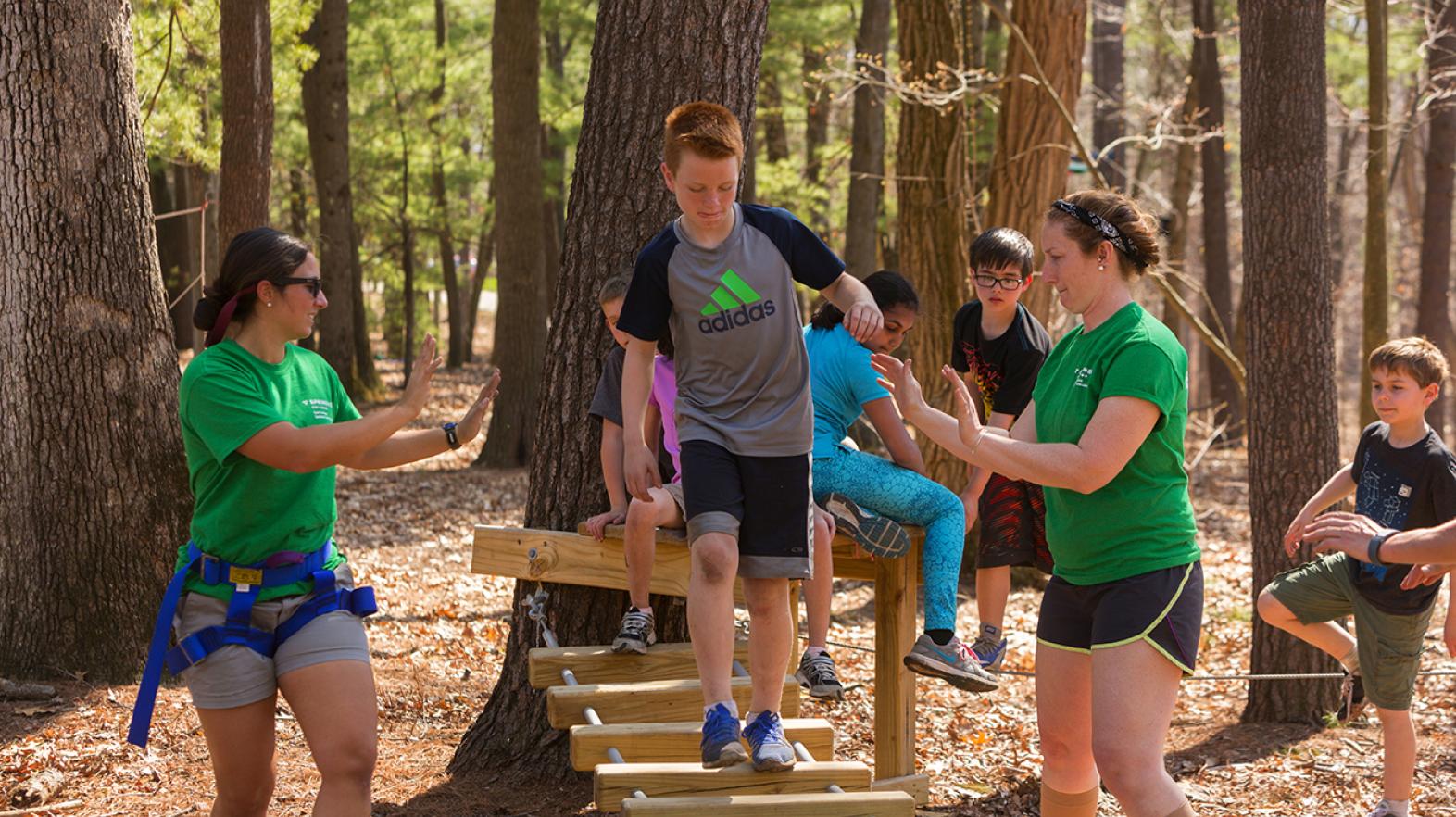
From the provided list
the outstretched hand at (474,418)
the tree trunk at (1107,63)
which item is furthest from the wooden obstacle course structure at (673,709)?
the tree trunk at (1107,63)

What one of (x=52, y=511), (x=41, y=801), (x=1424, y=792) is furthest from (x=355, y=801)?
(x=1424, y=792)

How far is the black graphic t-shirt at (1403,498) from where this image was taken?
4.99 m

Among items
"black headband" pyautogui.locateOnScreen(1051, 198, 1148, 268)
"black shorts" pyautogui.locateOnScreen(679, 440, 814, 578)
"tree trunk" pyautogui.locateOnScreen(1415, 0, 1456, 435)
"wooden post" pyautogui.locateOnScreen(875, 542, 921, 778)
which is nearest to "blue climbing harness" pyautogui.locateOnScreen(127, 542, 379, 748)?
"black shorts" pyautogui.locateOnScreen(679, 440, 814, 578)

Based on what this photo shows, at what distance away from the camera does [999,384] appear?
522cm

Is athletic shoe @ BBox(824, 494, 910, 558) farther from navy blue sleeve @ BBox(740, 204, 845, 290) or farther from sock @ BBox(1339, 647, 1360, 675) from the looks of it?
sock @ BBox(1339, 647, 1360, 675)

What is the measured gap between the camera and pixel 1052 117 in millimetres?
10125

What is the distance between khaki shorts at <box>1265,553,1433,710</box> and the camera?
5043mm

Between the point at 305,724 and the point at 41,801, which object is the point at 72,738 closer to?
the point at 41,801

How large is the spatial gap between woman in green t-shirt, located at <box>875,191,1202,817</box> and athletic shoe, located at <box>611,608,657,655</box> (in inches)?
67.3

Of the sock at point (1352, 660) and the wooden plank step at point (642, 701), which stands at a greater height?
the wooden plank step at point (642, 701)

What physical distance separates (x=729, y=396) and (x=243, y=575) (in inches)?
56.1

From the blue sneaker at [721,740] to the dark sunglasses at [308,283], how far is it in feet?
5.32

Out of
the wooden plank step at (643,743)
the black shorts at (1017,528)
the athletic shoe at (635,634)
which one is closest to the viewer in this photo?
the wooden plank step at (643,743)

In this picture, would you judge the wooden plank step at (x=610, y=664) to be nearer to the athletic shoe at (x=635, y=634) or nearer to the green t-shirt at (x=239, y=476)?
the athletic shoe at (x=635, y=634)
